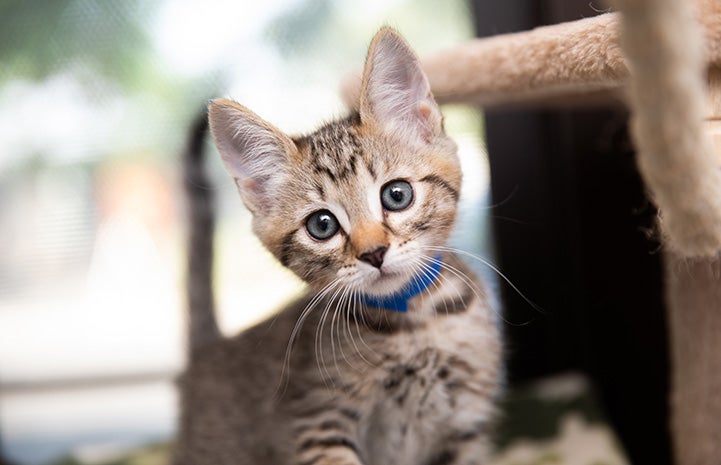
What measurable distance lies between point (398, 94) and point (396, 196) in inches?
6.5

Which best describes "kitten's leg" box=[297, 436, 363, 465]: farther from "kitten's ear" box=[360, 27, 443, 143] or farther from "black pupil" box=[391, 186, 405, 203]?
"kitten's ear" box=[360, 27, 443, 143]

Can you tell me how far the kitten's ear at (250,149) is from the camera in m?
1.07

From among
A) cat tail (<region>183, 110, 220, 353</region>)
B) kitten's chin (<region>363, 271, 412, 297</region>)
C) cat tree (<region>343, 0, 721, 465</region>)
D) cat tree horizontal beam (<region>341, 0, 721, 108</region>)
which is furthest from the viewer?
cat tail (<region>183, 110, 220, 353</region>)

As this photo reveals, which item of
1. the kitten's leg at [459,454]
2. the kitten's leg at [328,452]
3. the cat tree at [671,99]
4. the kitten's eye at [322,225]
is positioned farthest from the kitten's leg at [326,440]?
the cat tree at [671,99]

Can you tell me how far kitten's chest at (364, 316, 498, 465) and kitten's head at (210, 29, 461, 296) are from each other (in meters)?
0.13

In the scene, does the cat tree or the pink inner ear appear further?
the pink inner ear

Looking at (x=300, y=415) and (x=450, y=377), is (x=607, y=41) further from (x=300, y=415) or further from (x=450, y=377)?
(x=300, y=415)

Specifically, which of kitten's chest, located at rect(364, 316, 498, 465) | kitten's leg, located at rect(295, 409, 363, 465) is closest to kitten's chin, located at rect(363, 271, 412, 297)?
kitten's chest, located at rect(364, 316, 498, 465)

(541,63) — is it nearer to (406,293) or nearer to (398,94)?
(398,94)

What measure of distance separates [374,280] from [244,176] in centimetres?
29

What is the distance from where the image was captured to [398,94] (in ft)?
3.67

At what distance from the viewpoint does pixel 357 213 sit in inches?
41.4

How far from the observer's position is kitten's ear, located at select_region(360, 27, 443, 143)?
1.06 meters

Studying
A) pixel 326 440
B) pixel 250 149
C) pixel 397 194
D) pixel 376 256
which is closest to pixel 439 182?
pixel 397 194
